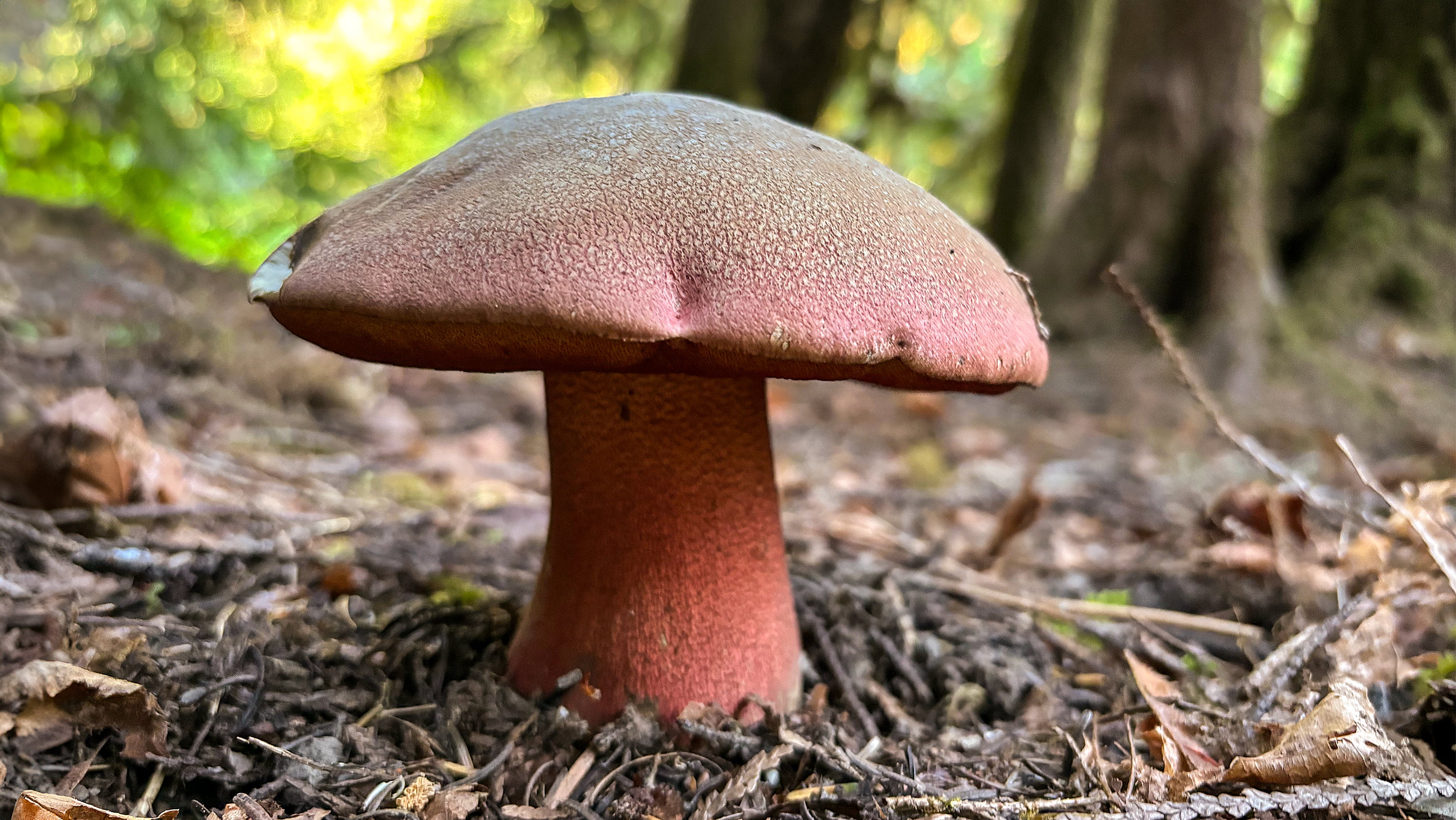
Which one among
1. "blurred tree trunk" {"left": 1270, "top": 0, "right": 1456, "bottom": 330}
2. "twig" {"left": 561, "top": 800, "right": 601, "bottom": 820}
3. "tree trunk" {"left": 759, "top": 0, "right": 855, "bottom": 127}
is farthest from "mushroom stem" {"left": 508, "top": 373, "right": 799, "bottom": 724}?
"tree trunk" {"left": 759, "top": 0, "right": 855, "bottom": 127}

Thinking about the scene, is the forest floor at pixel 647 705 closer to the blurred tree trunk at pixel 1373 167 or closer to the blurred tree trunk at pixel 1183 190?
the blurred tree trunk at pixel 1183 190

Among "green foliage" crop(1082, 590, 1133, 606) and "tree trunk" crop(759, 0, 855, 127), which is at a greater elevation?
"tree trunk" crop(759, 0, 855, 127)

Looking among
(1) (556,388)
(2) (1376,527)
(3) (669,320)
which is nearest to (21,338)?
(1) (556,388)

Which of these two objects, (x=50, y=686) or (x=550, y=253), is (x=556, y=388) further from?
(x=50, y=686)

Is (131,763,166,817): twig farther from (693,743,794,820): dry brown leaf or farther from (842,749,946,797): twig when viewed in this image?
(842,749,946,797): twig

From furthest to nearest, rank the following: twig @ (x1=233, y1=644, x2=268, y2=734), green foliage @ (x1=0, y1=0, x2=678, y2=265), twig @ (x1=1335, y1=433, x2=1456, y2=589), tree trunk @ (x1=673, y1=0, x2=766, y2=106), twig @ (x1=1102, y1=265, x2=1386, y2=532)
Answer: tree trunk @ (x1=673, y1=0, x2=766, y2=106), green foliage @ (x1=0, y1=0, x2=678, y2=265), twig @ (x1=1102, y1=265, x2=1386, y2=532), twig @ (x1=1335, y1=433, x2=1456, y2=589), twig @ (x1=233, y1=644, x2=268, y2=734)

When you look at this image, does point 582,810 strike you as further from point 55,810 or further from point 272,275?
point 272,275
